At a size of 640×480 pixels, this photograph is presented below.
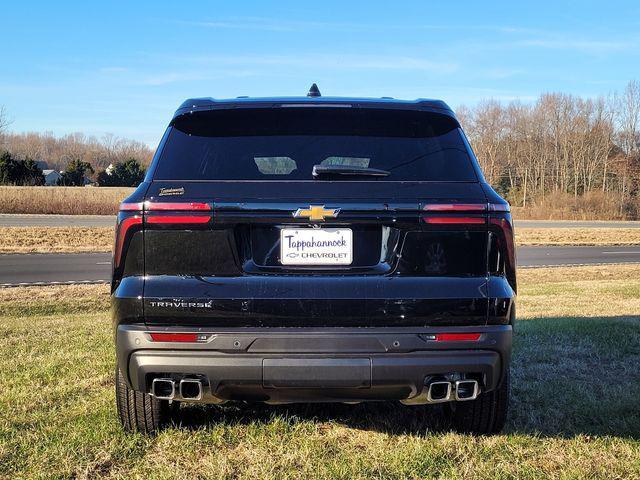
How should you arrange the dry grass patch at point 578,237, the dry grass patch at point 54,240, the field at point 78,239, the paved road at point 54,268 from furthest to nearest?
the dry grass patch at point 578,237, the field at point 78,239, the dry grass patch at point 54,240, the paved road at point 54,268

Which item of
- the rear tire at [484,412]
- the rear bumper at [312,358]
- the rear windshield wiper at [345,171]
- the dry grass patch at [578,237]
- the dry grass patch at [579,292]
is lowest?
the dry grass patch at [578,237]

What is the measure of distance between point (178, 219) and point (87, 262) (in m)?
14.6

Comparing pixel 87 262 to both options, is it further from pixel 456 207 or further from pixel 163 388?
pixel 456 207

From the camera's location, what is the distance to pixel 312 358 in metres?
2.87

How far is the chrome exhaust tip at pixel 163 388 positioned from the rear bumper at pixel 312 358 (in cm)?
5

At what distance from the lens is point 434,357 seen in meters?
2.90

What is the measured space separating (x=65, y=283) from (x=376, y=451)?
34.2 ft

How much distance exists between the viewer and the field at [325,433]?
309cm

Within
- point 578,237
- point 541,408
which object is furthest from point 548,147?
point 541,408

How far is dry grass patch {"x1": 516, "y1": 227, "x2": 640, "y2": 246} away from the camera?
27562mm

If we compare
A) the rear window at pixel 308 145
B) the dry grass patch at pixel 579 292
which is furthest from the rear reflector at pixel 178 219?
the dry grass patch at pixel 579 292

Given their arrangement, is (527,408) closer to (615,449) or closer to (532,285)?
(615,449)

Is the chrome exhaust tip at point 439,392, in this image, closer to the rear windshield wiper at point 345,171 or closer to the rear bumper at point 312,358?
the rear bumper at point 312,358

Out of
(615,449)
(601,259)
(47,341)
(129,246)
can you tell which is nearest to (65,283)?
(47,341)
